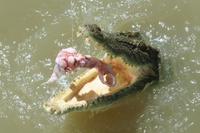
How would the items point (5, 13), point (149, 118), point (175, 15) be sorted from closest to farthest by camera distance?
point (149, 118) → point (175, 15) → point (5, 13)

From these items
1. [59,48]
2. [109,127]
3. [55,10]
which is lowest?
[109,127]

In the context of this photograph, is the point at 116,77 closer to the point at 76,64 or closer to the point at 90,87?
the point at 90,87

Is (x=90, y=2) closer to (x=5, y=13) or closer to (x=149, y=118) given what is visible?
(x=5, y=13)

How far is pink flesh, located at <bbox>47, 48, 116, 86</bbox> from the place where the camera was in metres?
1.82

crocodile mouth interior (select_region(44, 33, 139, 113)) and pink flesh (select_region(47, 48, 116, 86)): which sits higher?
pink flesh (select_region(47, 48, 116, 86))

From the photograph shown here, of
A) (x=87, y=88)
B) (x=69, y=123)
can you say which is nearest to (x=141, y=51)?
(x=87, y=88)

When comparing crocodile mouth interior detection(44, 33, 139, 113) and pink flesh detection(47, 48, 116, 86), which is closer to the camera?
pink flesh detection(47, 48, 116, 86)

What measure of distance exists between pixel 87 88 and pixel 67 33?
304mm

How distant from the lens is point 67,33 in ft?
7.13

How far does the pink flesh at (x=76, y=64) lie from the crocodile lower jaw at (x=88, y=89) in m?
0.05

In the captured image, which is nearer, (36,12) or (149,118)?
(149,118)

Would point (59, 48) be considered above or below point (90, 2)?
below

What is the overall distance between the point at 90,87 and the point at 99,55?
150 mm

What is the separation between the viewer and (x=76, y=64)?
1.84 metres
